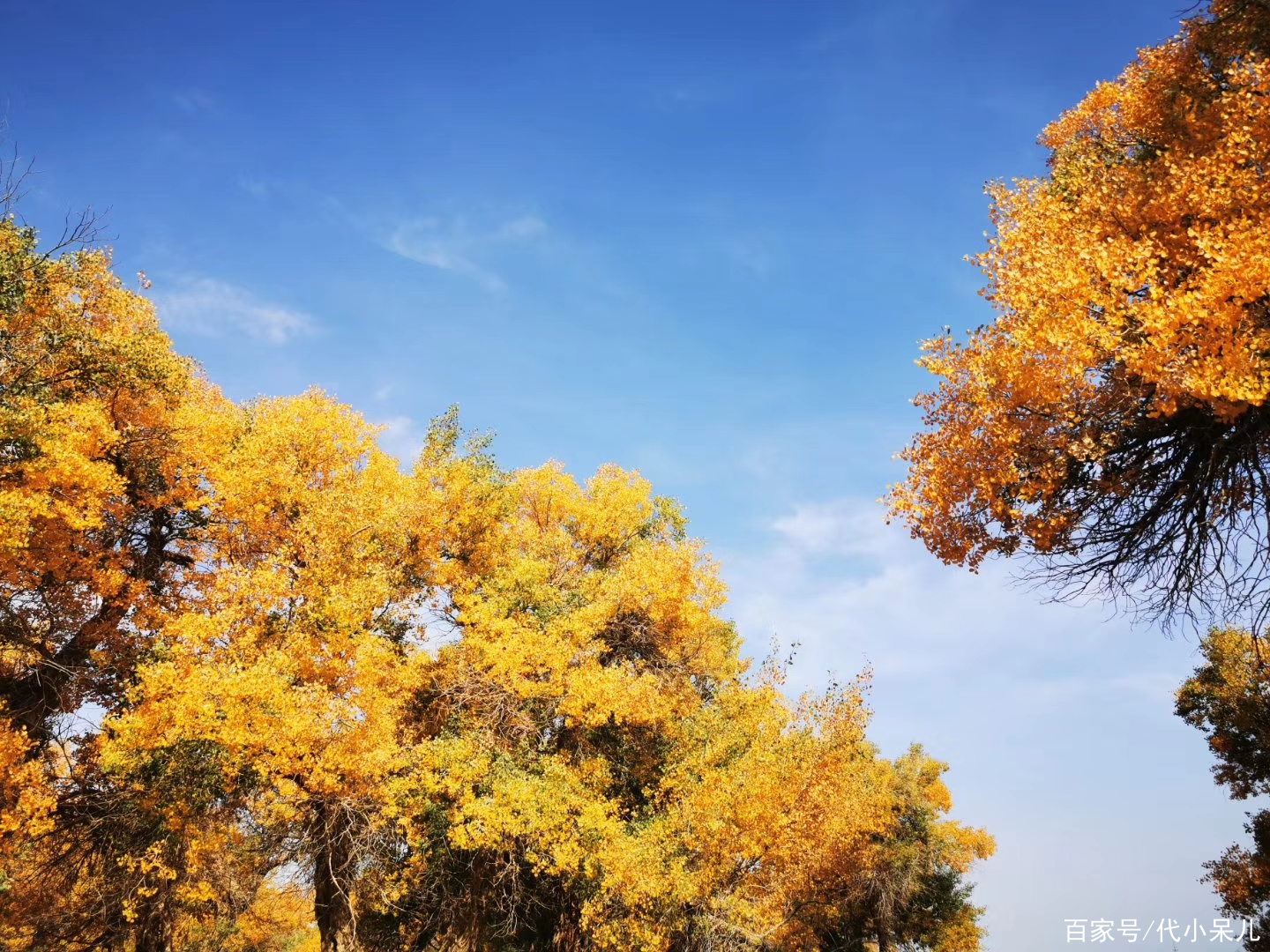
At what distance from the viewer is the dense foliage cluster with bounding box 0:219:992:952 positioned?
15656 mm

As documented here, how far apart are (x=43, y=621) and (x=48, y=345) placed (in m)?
6.62

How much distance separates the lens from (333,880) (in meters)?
17.3

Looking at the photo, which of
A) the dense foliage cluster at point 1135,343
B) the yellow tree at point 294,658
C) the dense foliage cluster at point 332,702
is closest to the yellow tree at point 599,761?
the dense foliage cluster at point 332,702

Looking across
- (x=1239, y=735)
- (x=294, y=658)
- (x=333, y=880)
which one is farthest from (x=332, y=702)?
(x=1239, y=735)

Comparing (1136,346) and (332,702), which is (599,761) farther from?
(1136,346)

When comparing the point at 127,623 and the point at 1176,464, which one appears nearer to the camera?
the point at 1176,464

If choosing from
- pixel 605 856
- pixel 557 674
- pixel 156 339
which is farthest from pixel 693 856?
pixel 156 339

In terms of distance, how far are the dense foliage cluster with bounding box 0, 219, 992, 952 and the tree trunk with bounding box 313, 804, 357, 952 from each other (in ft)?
0.37

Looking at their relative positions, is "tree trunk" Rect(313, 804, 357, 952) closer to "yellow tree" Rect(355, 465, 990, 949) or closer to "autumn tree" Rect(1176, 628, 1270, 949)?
"yellow tree" Rect(355, 465, 990, 949)

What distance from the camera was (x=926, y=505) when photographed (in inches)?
476

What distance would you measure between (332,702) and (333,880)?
4187mm

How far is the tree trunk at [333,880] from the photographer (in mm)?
17562

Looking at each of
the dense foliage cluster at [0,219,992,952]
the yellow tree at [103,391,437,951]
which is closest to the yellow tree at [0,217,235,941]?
the dense foliage cluster at [0,219,992,952]

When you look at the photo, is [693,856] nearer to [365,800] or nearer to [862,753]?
[365,800]
